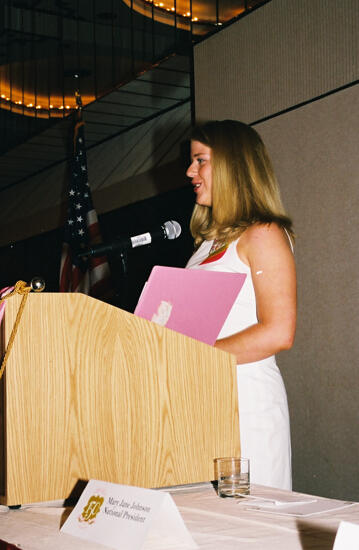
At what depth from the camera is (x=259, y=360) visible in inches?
67.7

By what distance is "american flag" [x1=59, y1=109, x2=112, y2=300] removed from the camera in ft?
16.6

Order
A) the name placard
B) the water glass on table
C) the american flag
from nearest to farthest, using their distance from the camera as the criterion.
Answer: the name placard, the water glass on table, the american flag

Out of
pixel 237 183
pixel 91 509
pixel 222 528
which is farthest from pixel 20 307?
pixel 237 183

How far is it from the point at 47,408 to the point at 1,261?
8.56 meters

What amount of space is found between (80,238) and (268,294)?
12.4ft

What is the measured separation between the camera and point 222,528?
2.91 ft

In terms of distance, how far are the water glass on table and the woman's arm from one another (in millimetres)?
544

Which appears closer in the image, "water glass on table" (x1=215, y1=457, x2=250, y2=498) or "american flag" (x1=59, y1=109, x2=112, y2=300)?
"water glass on table" (x1=215, y1=457, x2=250, y2=498)

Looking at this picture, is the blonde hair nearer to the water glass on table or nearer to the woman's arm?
the woman's arm

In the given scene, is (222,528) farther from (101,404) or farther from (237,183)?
(237,183)

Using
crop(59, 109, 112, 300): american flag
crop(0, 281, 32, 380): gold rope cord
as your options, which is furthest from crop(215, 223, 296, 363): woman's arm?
crop(59, 109, 112, 300): american flag

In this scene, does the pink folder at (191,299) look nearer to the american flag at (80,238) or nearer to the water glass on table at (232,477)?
the water glass on table at (232,477)

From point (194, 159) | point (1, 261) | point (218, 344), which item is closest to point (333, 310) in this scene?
point (194, 159)

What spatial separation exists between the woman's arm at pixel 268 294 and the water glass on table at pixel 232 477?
21.4 inches
